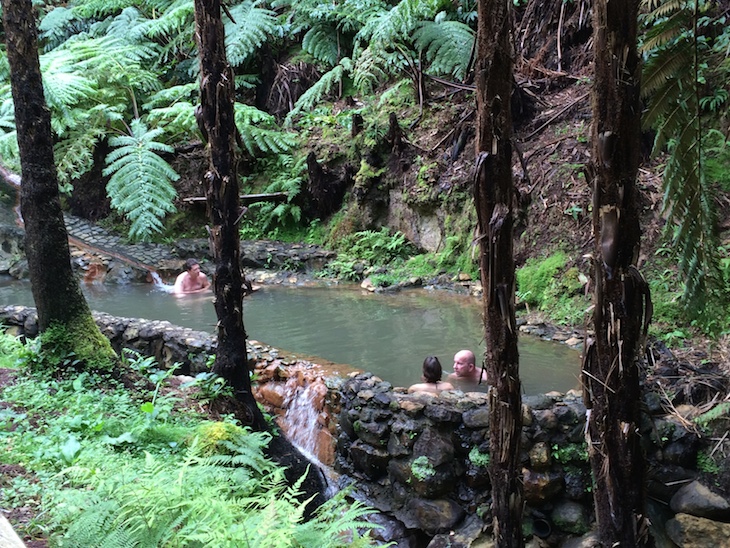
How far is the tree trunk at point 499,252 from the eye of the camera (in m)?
2.15

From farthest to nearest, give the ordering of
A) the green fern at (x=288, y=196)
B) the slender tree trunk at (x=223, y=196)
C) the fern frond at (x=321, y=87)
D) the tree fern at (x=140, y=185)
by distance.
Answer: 1. the fern frond at (x=321, y=87)
2. the green fern at (x=288, y=196)
3. the tree fern at (x=140, y=185)
4. the slender tree trunk at (x=223, y=196)

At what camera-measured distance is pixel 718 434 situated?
3.28 m

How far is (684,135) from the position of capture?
1.87 metres

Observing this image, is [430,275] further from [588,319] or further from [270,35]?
[270,35]

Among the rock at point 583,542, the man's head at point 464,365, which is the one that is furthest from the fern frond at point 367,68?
the rock at point 583,542

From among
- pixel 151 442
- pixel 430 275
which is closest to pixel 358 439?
pixel 151 442

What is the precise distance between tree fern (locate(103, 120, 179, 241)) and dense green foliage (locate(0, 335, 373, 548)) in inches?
238

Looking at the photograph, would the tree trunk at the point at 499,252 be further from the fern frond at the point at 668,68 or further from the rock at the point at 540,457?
the rock at the point at 540,457

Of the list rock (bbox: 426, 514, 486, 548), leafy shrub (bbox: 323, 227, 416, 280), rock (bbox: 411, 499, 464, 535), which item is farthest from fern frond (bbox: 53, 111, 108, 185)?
rock (bbox: 426, 514, 486, 548)

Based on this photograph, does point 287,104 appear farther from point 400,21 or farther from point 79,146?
point 79,146

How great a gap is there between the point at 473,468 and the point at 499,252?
6.89 feet

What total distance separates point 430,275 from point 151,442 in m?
5.99

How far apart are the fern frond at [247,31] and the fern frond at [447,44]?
13.7 ft

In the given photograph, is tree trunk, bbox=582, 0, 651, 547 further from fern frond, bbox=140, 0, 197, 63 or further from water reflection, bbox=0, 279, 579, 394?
fern frond, bbox=140, 0, 197, 63
